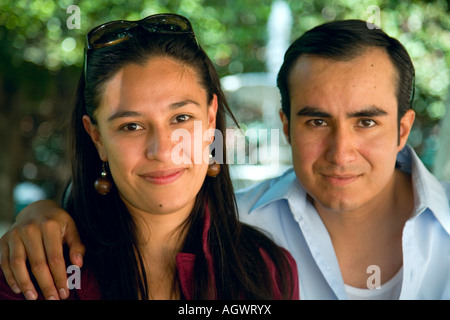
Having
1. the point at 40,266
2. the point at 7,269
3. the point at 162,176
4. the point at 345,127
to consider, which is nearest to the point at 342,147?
the point at 345,127

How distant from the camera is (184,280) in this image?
7.47ft

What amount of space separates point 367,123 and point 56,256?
1.74 metres

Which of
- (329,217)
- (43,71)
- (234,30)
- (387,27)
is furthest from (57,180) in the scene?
(329,217)

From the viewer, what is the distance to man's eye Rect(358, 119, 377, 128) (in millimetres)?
2594

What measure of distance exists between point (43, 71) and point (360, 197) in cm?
535

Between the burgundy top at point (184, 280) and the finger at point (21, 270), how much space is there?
0.24 feet

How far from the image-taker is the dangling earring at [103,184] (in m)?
2.29

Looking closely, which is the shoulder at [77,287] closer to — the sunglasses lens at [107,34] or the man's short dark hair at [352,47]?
the sunglasses lens at [107,34]

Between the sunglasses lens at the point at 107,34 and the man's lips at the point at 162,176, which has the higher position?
the sunglasses lens at the point at 107,34

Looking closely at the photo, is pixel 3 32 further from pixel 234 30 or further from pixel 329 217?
pixel 329 217

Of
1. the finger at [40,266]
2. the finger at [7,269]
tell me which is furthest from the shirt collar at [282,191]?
the finger at [7,269]

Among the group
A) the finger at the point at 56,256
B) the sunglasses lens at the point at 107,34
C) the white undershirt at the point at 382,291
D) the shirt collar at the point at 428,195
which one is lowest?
the white undershirt at the point at 382,291

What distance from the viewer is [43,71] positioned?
6.59 meters

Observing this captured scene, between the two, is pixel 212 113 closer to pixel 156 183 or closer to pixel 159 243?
pixel 156 183
